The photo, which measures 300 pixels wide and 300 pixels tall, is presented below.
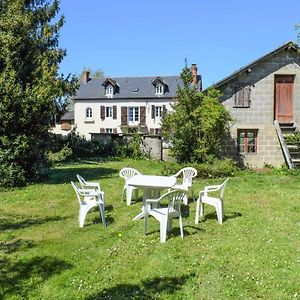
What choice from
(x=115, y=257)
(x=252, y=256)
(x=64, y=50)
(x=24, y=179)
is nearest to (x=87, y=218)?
(x=115, y=257)

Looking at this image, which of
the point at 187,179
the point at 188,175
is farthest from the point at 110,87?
the point at 187,179

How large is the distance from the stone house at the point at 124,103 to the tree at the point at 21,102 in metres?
30.0

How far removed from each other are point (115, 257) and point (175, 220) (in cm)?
270

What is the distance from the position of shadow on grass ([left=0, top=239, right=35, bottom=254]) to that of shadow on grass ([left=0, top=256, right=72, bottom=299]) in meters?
0.55

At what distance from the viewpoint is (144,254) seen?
7.07 meters

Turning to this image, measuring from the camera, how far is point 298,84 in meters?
20.6

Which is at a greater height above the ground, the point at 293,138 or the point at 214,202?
the point at 293,138

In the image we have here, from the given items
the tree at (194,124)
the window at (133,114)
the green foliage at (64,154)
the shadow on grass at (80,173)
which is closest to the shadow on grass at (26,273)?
the shadow on grass at (80,173)

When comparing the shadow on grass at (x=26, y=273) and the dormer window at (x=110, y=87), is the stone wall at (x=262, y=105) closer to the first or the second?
the shadow on grass at (x=26, y=273)

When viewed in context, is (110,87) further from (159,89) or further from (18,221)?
(18,221)

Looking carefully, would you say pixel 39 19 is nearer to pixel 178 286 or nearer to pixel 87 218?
pixel 87 218

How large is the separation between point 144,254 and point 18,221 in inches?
154

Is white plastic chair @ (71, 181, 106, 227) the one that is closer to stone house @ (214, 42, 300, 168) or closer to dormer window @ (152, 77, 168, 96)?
stone house @ (214, 42, 300, 168)

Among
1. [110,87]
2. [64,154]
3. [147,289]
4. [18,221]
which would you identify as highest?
[110,87]
